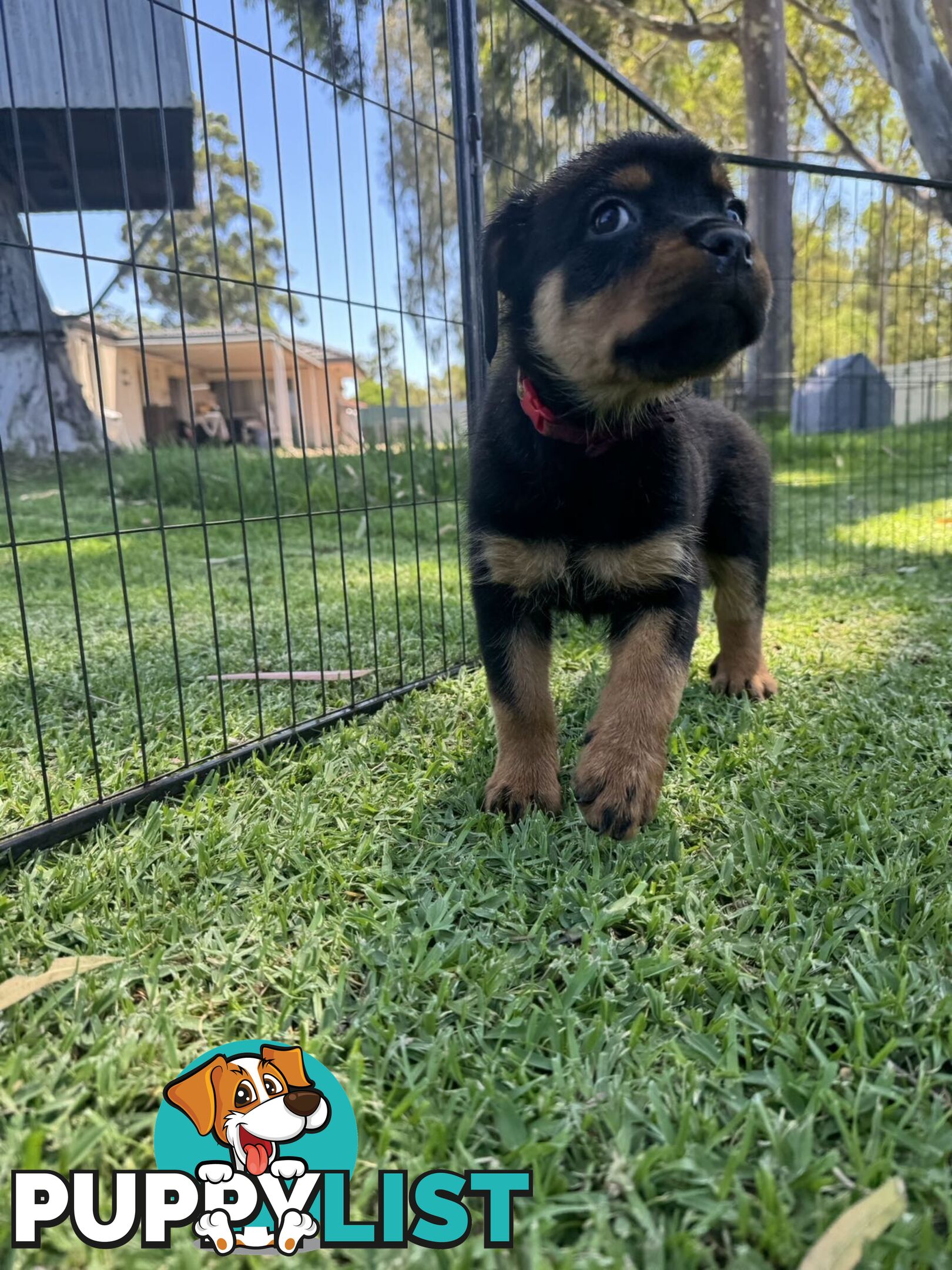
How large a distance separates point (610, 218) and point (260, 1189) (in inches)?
76.9

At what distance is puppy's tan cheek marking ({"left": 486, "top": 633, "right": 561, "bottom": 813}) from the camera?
2.01 metres

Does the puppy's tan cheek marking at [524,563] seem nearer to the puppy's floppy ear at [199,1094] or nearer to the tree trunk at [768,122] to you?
the puppy's floppy ear at [199,1094]

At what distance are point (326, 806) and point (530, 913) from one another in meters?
0.64

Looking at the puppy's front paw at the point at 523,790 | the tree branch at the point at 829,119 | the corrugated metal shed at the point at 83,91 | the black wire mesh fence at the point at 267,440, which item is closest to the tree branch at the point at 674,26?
the tree branch at the point at 829,119

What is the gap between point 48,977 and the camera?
4.43 ft

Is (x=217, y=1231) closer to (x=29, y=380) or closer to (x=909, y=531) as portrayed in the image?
(x=909, y=531)

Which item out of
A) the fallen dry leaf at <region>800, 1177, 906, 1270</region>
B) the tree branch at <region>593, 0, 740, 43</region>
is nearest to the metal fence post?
the fallen dry leaf at <region>800, 1177, 906, 1270</region>

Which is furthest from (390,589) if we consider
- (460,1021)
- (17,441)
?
(17,441)

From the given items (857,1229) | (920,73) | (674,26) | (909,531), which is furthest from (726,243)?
(674,26)

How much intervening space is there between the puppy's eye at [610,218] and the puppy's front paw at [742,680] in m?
1.45

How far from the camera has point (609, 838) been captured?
72.3 inches

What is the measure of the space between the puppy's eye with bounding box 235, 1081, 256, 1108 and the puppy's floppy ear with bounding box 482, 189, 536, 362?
1.87 metres

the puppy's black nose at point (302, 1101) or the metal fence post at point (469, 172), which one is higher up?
the metal fence post at point (469, 172)

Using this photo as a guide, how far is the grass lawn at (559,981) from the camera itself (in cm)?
102
